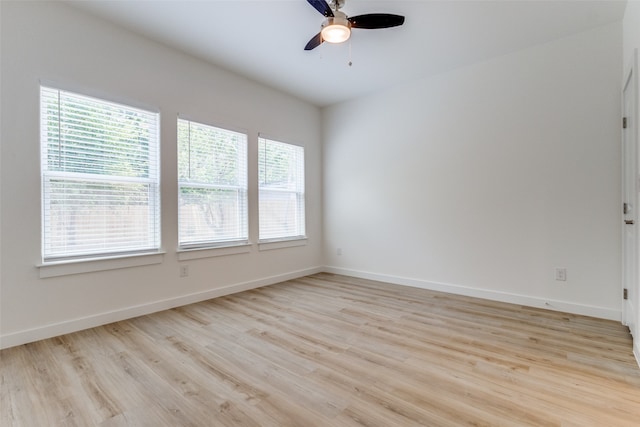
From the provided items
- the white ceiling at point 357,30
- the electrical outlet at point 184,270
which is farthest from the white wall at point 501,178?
the electrical outlet at point 184,270

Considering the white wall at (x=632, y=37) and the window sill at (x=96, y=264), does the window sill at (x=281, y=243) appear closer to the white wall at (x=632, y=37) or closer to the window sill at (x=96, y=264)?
the window sill at (x=96, y=264)

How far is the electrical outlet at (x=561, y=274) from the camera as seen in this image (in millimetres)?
3049

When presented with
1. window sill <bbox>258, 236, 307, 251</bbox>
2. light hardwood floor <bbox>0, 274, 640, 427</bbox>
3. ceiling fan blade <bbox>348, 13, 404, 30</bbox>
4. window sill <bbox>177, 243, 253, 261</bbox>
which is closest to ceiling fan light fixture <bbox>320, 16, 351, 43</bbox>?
ceiling fan blade <bbox>348, 13, 404, 30</bbox>

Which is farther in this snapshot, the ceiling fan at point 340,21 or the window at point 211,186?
the window at point 211,186

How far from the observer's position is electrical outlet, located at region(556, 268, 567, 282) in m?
3.05

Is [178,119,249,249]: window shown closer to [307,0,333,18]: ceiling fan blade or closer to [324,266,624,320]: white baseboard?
[307,0,333,18]: ceiling fan blade

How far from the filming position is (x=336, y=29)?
91.7 inches

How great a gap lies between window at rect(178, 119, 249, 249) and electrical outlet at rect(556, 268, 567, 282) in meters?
3.67

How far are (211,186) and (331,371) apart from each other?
261cm

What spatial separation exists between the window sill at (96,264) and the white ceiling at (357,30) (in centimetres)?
229

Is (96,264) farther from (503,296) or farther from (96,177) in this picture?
(503,296)

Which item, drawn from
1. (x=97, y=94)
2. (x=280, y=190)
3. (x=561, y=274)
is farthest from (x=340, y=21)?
(x=561, y=274)

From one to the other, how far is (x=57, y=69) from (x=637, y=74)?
181 inches

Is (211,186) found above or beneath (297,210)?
above
